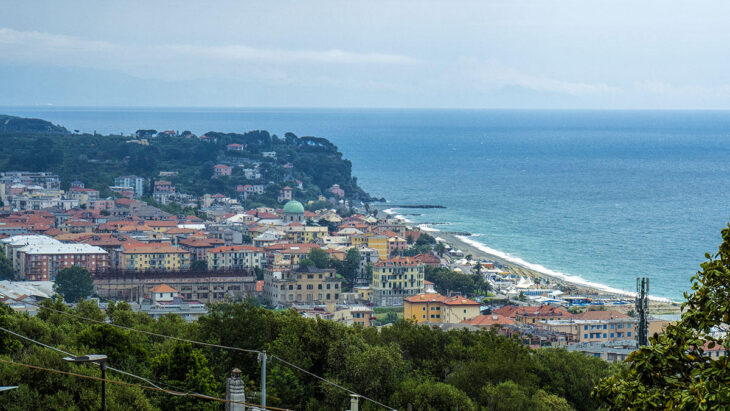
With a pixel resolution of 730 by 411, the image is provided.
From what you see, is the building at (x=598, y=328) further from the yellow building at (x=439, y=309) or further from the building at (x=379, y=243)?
the building at (x=379, y=243)

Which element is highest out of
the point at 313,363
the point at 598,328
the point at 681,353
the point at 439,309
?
the point at 681,353

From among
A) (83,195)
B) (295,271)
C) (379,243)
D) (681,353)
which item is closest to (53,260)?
(295,271)

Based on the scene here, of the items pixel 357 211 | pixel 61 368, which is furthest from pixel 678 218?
pixel 61 368

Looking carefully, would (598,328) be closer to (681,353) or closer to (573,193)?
(681,353)

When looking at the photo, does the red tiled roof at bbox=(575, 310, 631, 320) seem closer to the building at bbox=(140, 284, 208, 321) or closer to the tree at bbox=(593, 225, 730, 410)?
the building at bbox=(140, 284, 208, 321)

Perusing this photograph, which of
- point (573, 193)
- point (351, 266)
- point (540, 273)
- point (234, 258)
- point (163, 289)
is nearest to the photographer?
point (163, 289)

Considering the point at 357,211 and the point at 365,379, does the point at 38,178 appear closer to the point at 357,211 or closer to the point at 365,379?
the point at 357,211
